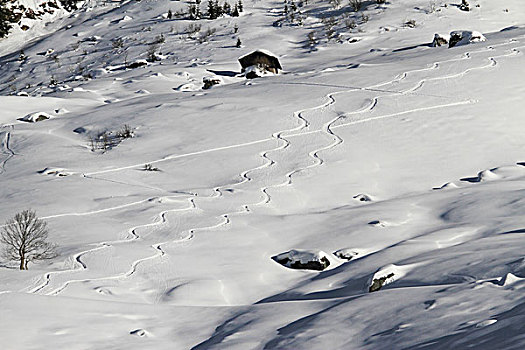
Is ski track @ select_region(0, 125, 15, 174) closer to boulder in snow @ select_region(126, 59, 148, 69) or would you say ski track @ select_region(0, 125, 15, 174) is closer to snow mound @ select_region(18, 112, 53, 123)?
snow mound @ select_region(18, 112, 53, 123)

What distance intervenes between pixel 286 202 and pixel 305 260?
215cm

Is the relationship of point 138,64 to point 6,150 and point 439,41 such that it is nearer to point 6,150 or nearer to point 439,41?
point 439,41

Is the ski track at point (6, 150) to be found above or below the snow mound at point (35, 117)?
below

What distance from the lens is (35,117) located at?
13.8 m

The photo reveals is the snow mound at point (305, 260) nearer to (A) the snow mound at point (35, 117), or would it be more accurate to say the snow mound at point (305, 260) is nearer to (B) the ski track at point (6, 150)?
(B) the ski track at point (6, 150)

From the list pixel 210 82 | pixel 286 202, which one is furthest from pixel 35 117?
pixel 286 202

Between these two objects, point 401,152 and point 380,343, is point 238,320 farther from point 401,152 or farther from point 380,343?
point 401,152

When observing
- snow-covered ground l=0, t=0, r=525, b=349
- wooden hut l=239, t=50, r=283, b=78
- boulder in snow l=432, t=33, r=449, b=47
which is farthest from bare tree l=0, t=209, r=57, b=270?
boulder in snow l=432, t=33, r=449, b=47

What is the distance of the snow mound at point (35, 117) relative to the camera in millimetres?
13727

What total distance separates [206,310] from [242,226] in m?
2.43

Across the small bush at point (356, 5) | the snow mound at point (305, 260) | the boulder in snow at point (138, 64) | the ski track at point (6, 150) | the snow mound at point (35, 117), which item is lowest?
the snow mound at point (305, 260)

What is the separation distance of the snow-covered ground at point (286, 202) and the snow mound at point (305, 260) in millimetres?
22

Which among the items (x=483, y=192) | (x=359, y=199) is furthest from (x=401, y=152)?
(x=483, y=192)

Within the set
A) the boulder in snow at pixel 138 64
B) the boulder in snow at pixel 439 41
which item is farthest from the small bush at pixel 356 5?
the boulder in snow at pixel 138 64
